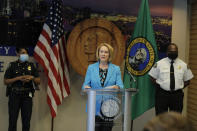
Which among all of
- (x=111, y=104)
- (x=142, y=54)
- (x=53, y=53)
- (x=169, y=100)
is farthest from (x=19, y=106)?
(x=169, y=100)

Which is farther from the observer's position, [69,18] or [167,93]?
[69,18]

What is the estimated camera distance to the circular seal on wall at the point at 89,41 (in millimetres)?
4609

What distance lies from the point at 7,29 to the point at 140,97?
2308 mm

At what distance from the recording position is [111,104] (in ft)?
9.47

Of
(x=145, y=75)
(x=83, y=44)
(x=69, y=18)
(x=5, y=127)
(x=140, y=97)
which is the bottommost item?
(x=5, y=127)

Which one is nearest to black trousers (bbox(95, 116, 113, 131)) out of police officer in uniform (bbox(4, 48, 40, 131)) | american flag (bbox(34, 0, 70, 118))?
police officer in uniform (bbox(4, 48, 40, 131))

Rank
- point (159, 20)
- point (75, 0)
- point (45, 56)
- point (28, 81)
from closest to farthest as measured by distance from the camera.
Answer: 1. point (28, 81)
2. point (45, 56)
3. point (75, 0)
4. point (159, 20)

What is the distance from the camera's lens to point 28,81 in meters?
4.10

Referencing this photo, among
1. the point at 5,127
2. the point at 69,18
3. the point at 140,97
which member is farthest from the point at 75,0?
the point at 5,127

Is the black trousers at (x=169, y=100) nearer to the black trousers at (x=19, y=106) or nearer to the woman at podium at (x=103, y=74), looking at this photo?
the woman at podium at (x=103, y=74)

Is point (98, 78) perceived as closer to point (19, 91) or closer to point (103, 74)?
point (103, 74)

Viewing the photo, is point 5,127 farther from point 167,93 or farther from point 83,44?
point 167,93

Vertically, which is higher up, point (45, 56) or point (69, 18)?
point (69, 18)

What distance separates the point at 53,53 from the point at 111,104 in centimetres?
184
